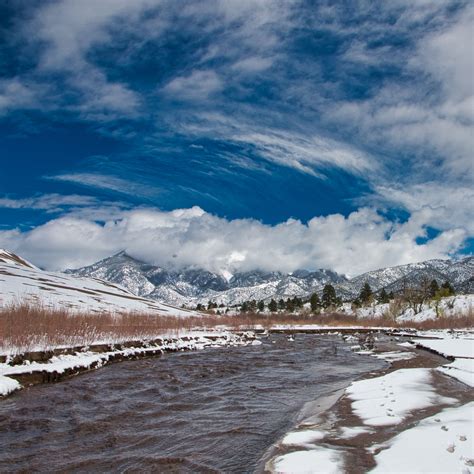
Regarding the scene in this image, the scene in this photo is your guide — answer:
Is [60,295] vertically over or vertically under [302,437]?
over

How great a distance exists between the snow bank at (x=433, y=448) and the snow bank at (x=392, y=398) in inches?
55.9

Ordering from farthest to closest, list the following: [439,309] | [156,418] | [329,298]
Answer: [329,298], [439,309], [156,418]

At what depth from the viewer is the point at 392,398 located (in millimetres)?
13438

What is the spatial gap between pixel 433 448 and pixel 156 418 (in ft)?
27.2

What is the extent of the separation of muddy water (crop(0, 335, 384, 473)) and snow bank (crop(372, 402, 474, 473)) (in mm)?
2718

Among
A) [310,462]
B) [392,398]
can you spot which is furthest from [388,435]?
[392,398]

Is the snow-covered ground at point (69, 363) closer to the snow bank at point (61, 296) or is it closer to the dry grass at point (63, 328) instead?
the dry grass at point (63, 328)

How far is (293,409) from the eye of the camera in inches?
→ 556

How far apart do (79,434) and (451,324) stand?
7189 cm

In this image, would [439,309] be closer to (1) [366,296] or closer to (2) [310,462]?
(1) [366,296]

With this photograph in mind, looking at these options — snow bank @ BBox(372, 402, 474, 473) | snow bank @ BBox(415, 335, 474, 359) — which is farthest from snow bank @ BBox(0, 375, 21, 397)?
snow bank @ BBox(415, 335, 474, 359)

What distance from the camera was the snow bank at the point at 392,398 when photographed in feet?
36.7

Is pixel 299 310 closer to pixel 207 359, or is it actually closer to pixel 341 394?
pixel 207 359

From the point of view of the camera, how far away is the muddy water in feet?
29.6
